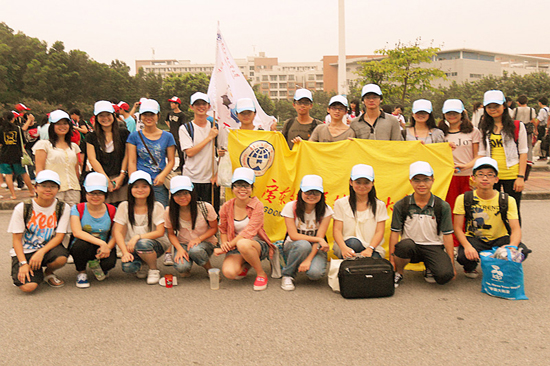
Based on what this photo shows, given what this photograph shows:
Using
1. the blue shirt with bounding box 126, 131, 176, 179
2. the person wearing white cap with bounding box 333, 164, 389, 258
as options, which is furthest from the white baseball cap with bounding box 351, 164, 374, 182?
the blue shirt with bounding box 126, 131, 176, 179

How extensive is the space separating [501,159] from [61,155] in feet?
17.3

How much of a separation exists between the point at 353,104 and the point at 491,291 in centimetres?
918

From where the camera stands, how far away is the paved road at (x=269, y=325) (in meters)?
3.28

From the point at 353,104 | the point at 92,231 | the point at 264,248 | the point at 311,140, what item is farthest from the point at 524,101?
the point at 92,231

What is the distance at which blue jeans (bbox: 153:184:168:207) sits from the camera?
5695mm

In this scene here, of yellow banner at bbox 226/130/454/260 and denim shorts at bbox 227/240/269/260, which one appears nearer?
denim shorts at bbox 227/240/269/260

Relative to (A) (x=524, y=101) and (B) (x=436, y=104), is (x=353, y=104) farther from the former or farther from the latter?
(B) (x=436, y=104)

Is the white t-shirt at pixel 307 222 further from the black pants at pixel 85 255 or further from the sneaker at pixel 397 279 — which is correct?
the black pants at pixel 85 255

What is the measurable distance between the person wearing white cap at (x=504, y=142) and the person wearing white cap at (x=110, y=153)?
4362 mm

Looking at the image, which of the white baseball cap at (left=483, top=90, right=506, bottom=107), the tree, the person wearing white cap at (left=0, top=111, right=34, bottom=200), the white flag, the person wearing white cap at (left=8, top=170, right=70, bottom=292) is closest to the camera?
the person wearing white cap at (left=8, top=170, right=70, bottom=292)

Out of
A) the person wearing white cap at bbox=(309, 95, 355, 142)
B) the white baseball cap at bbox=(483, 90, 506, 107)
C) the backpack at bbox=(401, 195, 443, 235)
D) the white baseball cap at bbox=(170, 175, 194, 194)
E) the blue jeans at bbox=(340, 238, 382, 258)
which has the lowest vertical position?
the blue jeans at bbox=(340, 238, 382, 258)

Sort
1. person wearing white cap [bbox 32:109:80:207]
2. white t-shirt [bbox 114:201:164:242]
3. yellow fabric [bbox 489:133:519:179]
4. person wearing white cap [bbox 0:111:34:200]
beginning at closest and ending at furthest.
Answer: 1. white t-shirt [bbox 114:201:164:242]
2. yellow fabric [bbox 489:133:519:179]
3. person wearing white cap [bbox 32:109:80:207]
4. person wearing white cap [bbox 0:111:34:200]

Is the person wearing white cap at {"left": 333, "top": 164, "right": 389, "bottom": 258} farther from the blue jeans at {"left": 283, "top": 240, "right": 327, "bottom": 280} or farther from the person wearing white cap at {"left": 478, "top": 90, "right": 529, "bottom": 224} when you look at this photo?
the person wearing white cap at {"left": 478, "top": 90, "right": 529, "bottom": 224}

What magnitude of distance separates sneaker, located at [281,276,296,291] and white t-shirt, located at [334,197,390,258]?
756 mm
